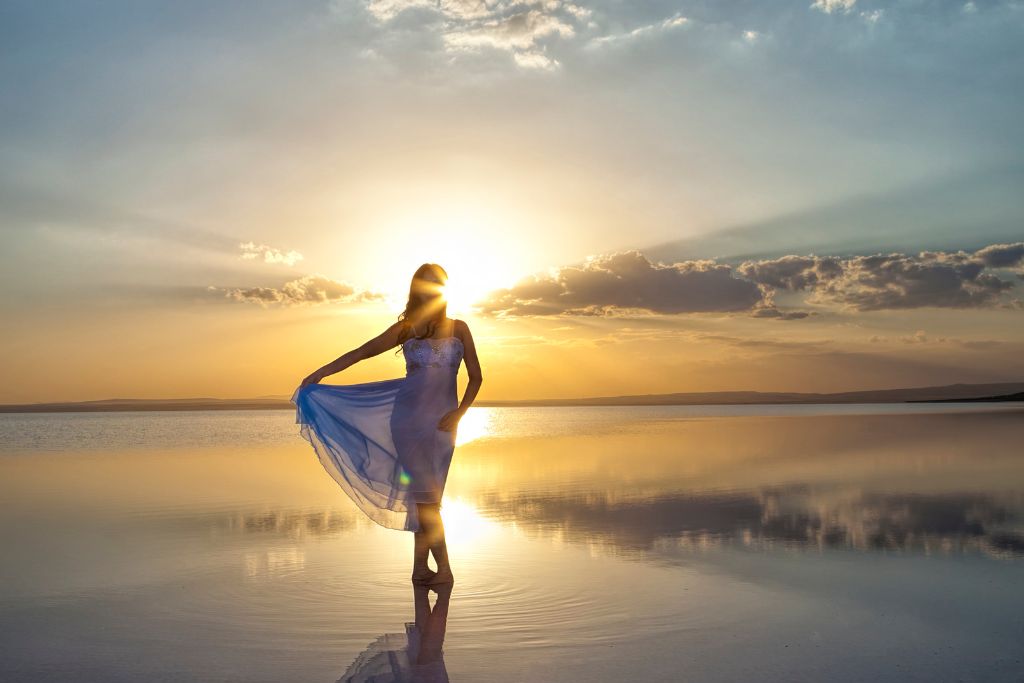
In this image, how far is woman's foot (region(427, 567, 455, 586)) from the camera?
733cm

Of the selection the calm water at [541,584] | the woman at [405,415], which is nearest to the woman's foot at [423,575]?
the calm water at [541,584]

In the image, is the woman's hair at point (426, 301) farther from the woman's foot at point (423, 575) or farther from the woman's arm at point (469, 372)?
the woman's foot at point (423, 575)

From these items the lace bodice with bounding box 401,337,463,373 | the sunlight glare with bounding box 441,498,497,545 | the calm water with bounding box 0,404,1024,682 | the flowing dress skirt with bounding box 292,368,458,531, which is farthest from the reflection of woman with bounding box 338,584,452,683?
the sunlight glare with bounding box 441,498,497,545

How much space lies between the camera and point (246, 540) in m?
9.78

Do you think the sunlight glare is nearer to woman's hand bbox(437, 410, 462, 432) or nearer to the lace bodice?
woman's hand bbox(437, 410, 462, 432)

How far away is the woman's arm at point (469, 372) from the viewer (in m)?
8.12

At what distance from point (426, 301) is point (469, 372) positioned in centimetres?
81

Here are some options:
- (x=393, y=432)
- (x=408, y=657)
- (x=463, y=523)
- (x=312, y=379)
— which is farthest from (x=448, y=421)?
(x=463, y=523)

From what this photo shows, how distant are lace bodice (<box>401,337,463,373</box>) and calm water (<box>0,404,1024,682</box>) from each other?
6.37ft

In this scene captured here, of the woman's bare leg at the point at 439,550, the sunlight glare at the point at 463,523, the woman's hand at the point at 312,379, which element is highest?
the woman's hand at the point at 312,379

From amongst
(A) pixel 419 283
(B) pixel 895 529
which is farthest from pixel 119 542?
(B) pixel 895 529

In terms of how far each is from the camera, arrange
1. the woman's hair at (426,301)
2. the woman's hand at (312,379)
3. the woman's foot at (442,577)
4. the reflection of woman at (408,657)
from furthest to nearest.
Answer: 1. the woman's hand at (312,379)
2. the woman's hair at (426,301)
3. the woman's foot at (442,577)
4. the reflection of woman at (408,657)

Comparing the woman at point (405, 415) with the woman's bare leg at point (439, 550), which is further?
the woman at point (405, 415)

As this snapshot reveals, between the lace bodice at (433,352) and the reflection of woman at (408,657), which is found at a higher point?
the lace bodice at (433,352)
